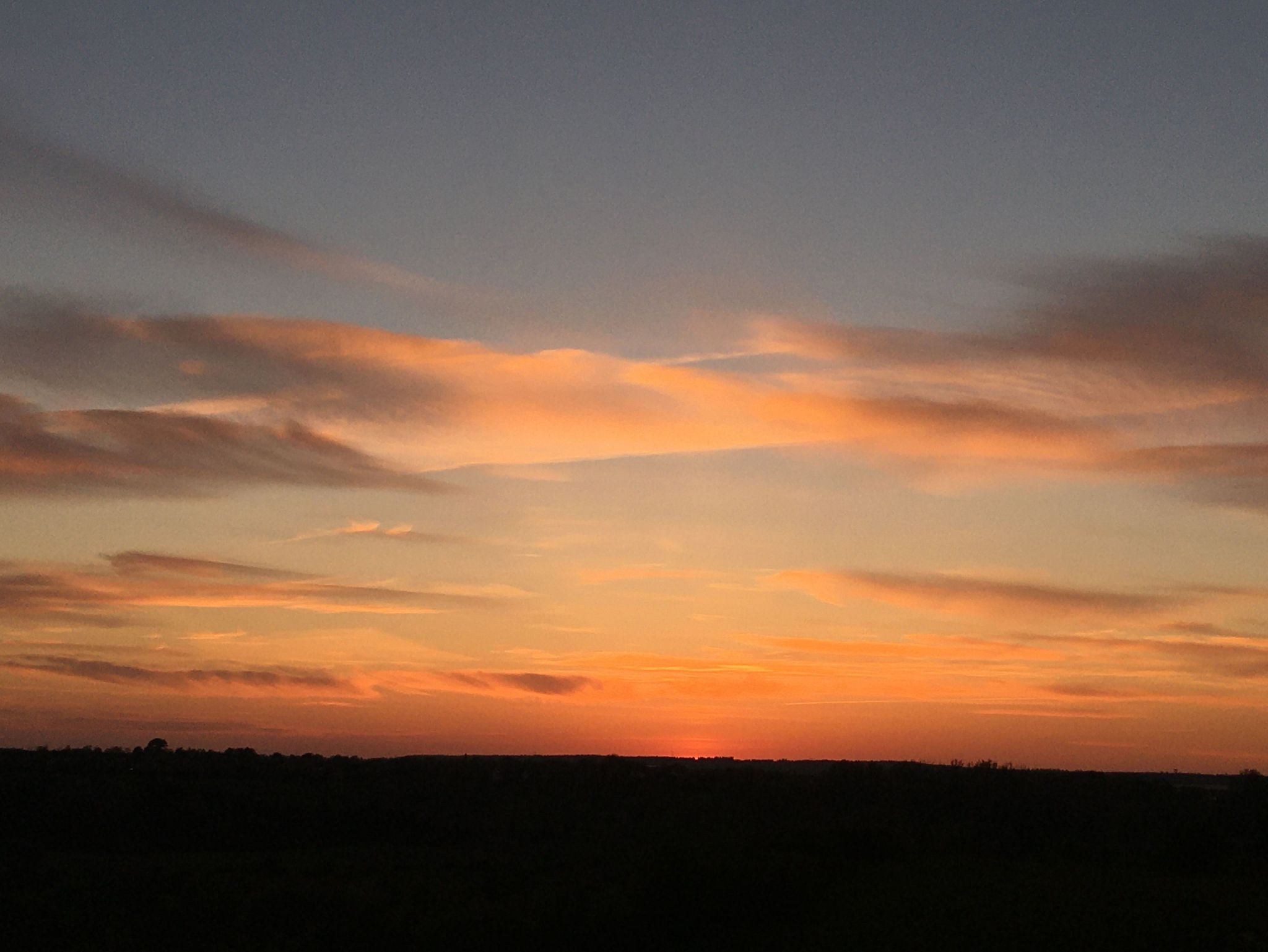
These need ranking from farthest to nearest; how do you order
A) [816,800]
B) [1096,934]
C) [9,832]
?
[816,800] → [9,832] → [1096,934]

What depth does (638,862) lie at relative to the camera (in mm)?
26625

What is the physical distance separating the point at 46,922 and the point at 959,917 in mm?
18264

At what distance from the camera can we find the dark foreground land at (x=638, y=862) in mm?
22797

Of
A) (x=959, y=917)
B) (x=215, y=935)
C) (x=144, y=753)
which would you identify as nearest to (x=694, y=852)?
(x=959, y=917)

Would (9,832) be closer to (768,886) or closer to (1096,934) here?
(768,886)

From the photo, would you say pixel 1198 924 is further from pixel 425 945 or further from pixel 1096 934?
pixel 425 945

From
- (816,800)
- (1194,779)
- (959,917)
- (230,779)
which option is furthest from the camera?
(1194,779)

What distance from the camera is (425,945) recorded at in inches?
875

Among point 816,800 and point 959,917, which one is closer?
point 959,917

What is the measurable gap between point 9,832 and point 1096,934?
132 ft

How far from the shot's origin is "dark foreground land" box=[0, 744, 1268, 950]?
22.8 m

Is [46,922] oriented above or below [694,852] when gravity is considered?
below

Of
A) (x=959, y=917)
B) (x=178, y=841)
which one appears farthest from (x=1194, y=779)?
(x=959, y=917)

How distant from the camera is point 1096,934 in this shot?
20.1 m
